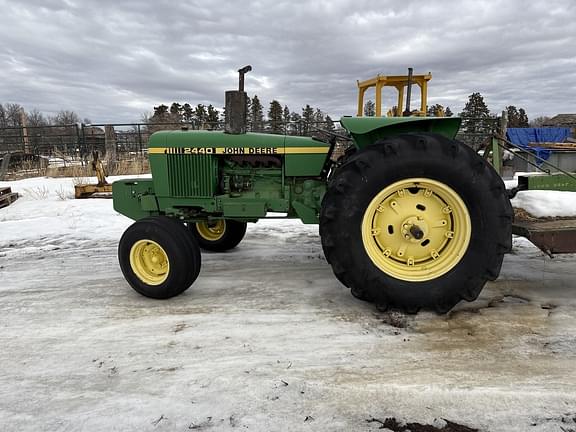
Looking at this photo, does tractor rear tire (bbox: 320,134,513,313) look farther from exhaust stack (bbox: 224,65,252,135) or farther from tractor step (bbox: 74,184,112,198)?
tractor step (bbox: 74,184,112,198)

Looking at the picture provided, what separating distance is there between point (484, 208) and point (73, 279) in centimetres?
359

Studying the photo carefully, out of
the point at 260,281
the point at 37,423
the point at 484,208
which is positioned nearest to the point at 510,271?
the point at 484,208

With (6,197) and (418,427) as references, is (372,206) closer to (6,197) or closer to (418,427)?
(418,427)

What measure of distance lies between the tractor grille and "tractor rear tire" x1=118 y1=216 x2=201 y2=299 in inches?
19.4

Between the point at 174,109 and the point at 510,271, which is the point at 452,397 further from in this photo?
the point at 174,109

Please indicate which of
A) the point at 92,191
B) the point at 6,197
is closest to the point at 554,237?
the point at 92,191

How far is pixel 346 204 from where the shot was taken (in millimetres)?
2902

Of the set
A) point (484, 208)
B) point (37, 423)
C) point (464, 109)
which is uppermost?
point (464, 109)

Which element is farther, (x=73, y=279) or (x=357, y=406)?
(x=73, y=279)

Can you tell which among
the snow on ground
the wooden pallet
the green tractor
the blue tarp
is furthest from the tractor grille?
the blue tarp

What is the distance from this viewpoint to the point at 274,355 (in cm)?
252

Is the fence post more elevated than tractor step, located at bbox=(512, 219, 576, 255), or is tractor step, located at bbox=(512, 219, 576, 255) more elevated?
the fence post

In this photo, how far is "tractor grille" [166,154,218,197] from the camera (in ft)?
12.5

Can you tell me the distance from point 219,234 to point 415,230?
2.54 metres
